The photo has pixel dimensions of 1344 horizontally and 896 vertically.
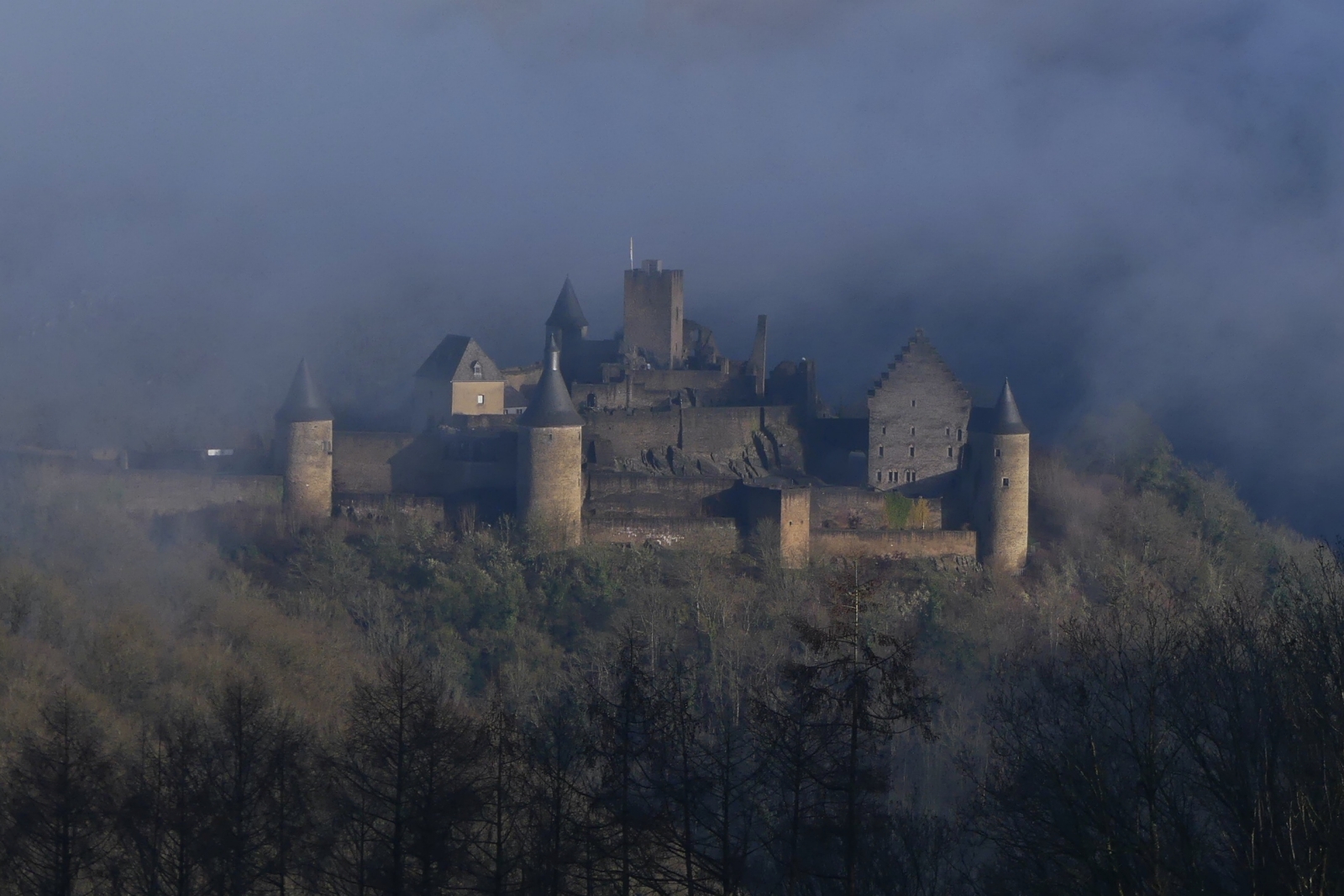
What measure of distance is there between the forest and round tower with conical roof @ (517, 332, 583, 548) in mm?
692

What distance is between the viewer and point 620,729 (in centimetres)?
2055

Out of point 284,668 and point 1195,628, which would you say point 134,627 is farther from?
point 1195,628

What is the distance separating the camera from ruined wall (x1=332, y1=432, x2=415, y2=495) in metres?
41.9

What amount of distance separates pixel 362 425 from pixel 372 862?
24.8 meters

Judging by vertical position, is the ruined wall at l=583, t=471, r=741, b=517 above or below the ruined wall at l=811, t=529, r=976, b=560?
above

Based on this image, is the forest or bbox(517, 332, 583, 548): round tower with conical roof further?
bbox(517, 332, 583, 548): round tower with conical roof

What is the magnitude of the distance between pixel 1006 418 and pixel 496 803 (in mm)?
22355

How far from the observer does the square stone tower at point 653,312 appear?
49.5m

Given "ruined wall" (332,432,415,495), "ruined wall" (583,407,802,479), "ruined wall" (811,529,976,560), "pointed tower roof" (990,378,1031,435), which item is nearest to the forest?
"ruined wall" (811,529,976,560)

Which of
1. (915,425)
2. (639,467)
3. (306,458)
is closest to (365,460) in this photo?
(306,458)

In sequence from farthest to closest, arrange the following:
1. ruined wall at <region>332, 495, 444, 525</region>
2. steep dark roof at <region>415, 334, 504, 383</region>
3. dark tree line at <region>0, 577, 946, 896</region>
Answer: steep dark roof at <region>415, 334, 504, 383</region>
ruined wall at <region>332, 495, 444, 525</region>
dark tree line at <region>0, 577, 946, 896</region>

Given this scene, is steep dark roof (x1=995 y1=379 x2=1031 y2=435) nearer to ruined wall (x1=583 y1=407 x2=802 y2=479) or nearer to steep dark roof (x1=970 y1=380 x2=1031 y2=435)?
steep dark roof (x1=970 y1=380 x2=1031 y2=435)

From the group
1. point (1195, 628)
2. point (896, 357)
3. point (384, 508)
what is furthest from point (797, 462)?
point (1195, 628)

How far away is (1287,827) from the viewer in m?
17.7
